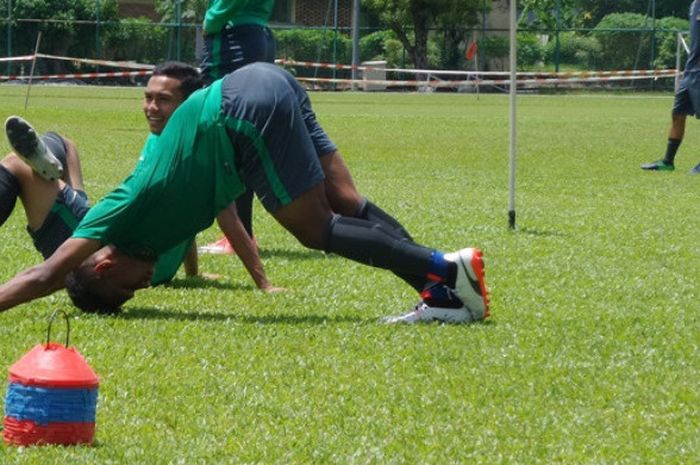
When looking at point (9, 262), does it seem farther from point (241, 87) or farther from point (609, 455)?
point (609, 455)

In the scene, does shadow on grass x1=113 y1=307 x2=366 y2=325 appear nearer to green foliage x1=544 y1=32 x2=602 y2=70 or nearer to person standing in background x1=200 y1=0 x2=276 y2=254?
person standing in background x1=200 y1=0 x2=276 y2=254

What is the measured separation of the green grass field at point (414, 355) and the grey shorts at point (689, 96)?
212 inches

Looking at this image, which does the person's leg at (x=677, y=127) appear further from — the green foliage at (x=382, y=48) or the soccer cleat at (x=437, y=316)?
the green foliage at (x=382, y=48)

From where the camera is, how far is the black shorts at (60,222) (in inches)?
298

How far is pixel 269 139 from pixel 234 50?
2.64 metres

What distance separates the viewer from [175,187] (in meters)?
6.83

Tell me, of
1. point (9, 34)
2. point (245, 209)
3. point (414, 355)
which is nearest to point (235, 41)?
point (245, 209)

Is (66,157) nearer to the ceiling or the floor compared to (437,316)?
nearer to the ceiling

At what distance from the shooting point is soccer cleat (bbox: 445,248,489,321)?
22.7ft

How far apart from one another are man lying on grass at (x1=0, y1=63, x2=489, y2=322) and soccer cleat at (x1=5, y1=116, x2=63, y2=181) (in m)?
0.61

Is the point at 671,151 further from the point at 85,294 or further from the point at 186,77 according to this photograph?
the point at 85,294

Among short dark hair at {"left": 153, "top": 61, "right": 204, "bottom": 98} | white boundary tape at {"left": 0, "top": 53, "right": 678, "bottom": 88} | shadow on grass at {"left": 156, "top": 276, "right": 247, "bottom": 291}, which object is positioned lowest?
white boundary tape at {"left": 0, "top": 53, "right": 678, "bottom": 88}

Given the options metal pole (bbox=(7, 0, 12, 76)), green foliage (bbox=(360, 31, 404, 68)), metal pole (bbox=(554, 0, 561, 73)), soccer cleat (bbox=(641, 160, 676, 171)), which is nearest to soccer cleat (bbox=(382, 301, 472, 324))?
soccer cleat (bbox=(641, 160, 676, 171))

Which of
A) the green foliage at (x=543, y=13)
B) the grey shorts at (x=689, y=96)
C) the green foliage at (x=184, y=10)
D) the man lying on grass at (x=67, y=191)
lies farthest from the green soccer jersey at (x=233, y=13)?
the green foliage at (x=543, y=13)
